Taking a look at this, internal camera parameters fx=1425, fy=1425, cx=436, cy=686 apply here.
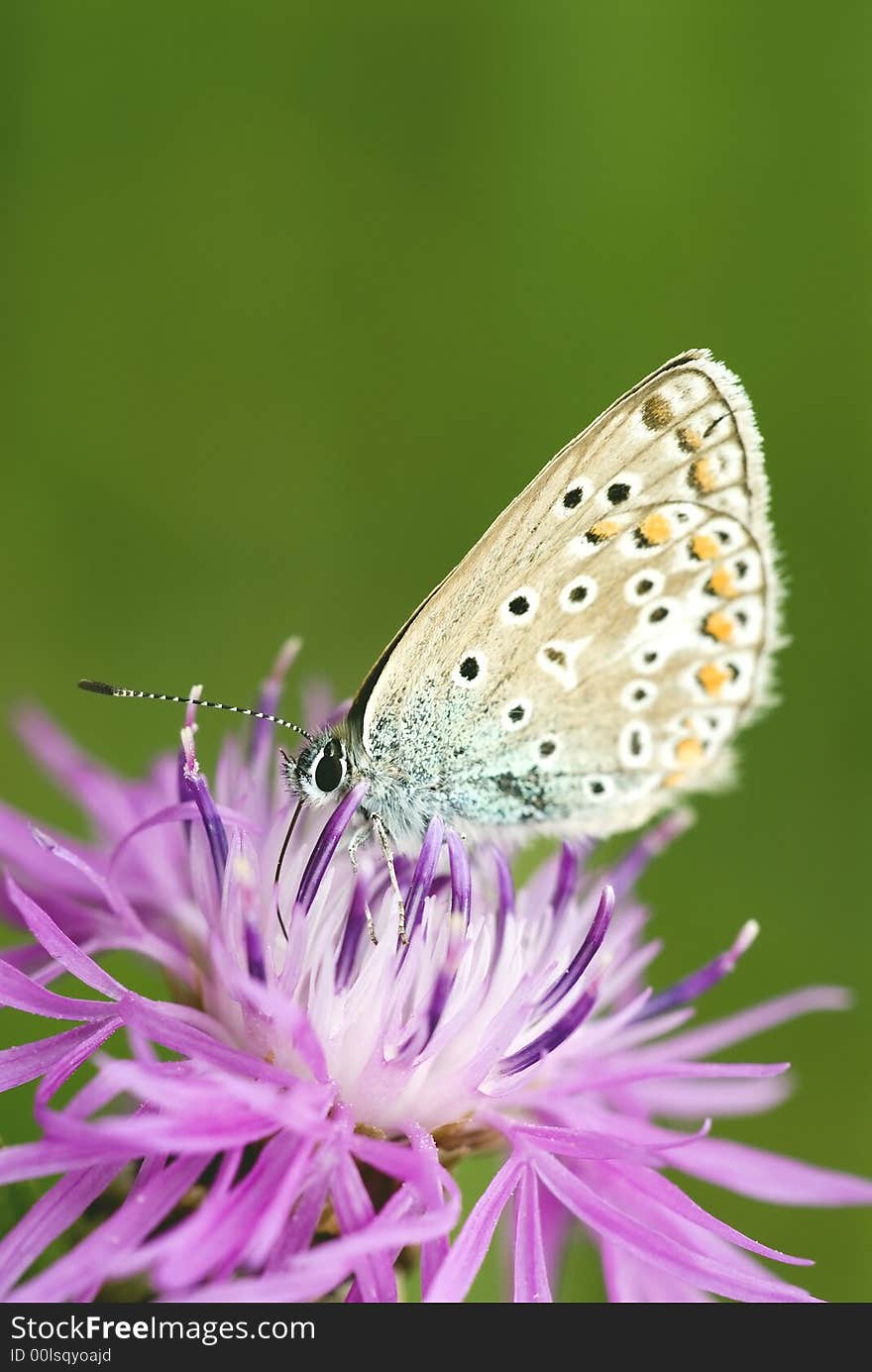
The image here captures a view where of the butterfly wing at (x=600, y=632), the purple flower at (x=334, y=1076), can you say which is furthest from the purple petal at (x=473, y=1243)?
the butterfly wing at (x=600, y=632)

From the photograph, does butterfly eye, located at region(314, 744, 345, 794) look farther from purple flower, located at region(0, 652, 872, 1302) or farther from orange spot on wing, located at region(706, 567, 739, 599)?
orange spot on wing, located at region(706, 567, 739, 599)

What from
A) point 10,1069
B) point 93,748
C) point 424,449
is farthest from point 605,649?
point 424,449

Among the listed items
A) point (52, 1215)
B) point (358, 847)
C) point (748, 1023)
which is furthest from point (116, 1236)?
point (748, 1023)

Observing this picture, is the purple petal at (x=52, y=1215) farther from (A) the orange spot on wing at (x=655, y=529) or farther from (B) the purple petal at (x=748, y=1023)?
(A) the orange spot on wing at (x=655, y=529)
